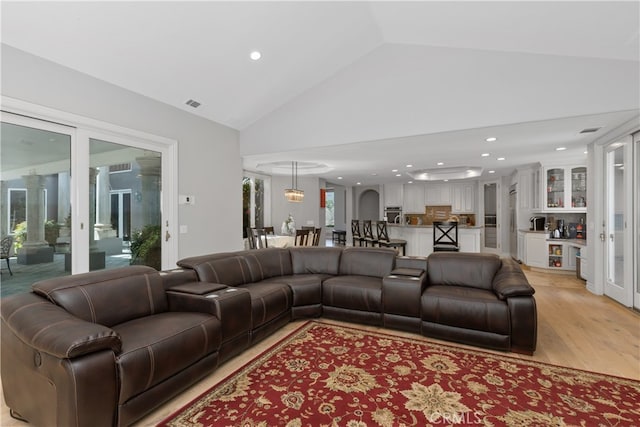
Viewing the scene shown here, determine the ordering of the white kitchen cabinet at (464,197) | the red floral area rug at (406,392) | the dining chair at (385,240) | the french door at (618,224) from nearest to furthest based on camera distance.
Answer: the red floral area rug at (406,392), the french door at (618,224), the dining chair at (385,240), the white kitchen cabinet at (464,197)

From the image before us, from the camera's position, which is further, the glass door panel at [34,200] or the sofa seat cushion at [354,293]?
the sofa seat cushion at [354,293]

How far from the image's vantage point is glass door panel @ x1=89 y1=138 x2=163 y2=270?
3.70m

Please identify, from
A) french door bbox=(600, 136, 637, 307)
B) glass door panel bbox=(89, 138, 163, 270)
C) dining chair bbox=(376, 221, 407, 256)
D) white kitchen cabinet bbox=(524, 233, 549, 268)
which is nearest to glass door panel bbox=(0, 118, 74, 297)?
glass door panel bbox=(89, 138, 163, 270)

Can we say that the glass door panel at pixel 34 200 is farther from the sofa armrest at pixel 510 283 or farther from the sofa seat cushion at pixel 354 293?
the sofa armrest at pixel 510 283

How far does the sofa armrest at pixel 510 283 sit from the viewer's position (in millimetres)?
2822

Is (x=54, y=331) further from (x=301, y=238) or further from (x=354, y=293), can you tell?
(x=301, y=238)

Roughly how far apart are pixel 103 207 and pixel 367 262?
130 inches

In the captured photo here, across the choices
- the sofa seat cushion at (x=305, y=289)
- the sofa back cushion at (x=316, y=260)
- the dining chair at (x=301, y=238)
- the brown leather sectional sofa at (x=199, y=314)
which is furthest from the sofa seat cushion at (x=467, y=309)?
the dining chair at (x=301, y=238)

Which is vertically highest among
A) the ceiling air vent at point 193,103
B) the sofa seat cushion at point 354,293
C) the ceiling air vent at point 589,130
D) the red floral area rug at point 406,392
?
the ceiling air vent at point 193,103

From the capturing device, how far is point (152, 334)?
2.05 m

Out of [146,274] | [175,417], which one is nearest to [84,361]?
[175,417]

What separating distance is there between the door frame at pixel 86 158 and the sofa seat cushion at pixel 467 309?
3.45 m

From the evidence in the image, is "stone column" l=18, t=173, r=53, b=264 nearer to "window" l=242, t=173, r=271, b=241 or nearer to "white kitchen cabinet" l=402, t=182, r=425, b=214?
"window" l=242, t=173, r=271, b=241

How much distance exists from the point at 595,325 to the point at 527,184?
4859mm
